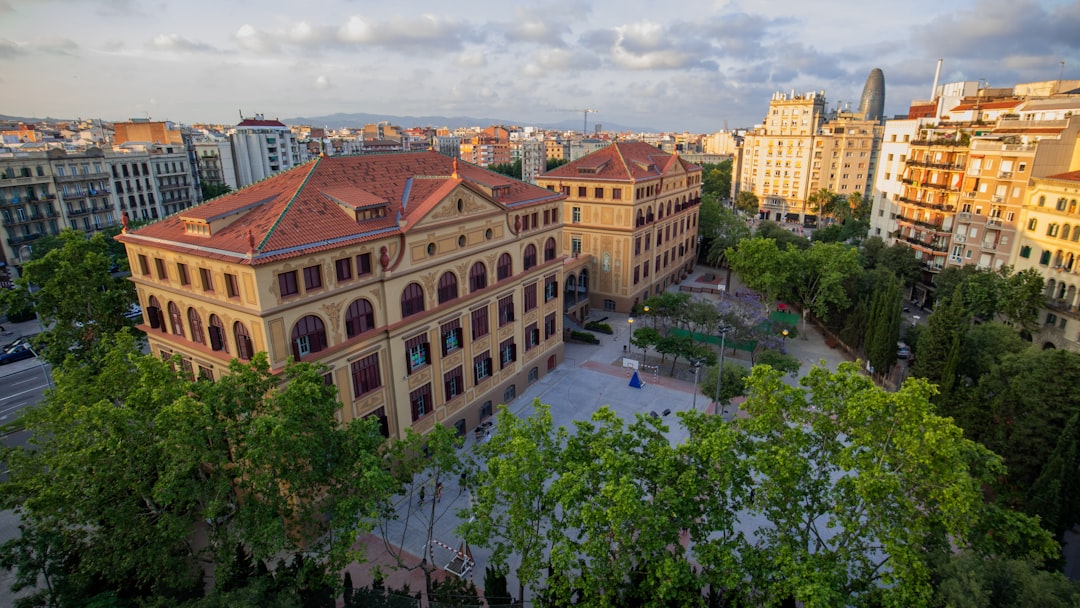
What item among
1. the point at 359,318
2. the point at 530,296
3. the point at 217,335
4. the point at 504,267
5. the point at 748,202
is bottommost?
the point at 748,202

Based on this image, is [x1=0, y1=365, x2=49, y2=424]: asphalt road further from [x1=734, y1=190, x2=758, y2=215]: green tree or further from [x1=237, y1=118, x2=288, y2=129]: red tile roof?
[x1=734, y1=190, x2=758, y2=215]: green tree

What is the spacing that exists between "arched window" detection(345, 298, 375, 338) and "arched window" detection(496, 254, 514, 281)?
11.6 m

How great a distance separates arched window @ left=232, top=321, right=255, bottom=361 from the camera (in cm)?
2748

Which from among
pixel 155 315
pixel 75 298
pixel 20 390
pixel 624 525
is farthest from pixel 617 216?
pixel 20 390

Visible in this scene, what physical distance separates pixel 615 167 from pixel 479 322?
103 feet

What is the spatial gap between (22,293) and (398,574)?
34135mm

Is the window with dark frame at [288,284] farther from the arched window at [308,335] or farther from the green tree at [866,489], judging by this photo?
the green tree at [866,489]

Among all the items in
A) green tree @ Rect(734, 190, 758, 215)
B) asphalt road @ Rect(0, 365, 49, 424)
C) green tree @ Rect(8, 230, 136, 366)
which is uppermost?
green tree @ Rect(8, 230, 136, 366)

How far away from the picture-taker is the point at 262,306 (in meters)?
26.0

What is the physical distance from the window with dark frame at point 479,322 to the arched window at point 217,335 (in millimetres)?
15205

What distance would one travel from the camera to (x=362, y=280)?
30.7 metres

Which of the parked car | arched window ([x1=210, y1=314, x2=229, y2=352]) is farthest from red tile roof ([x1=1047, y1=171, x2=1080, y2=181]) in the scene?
the parked car

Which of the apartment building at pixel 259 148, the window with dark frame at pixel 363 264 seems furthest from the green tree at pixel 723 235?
the apartment building at pixel 259 148

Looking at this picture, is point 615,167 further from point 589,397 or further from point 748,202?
point 748,202
